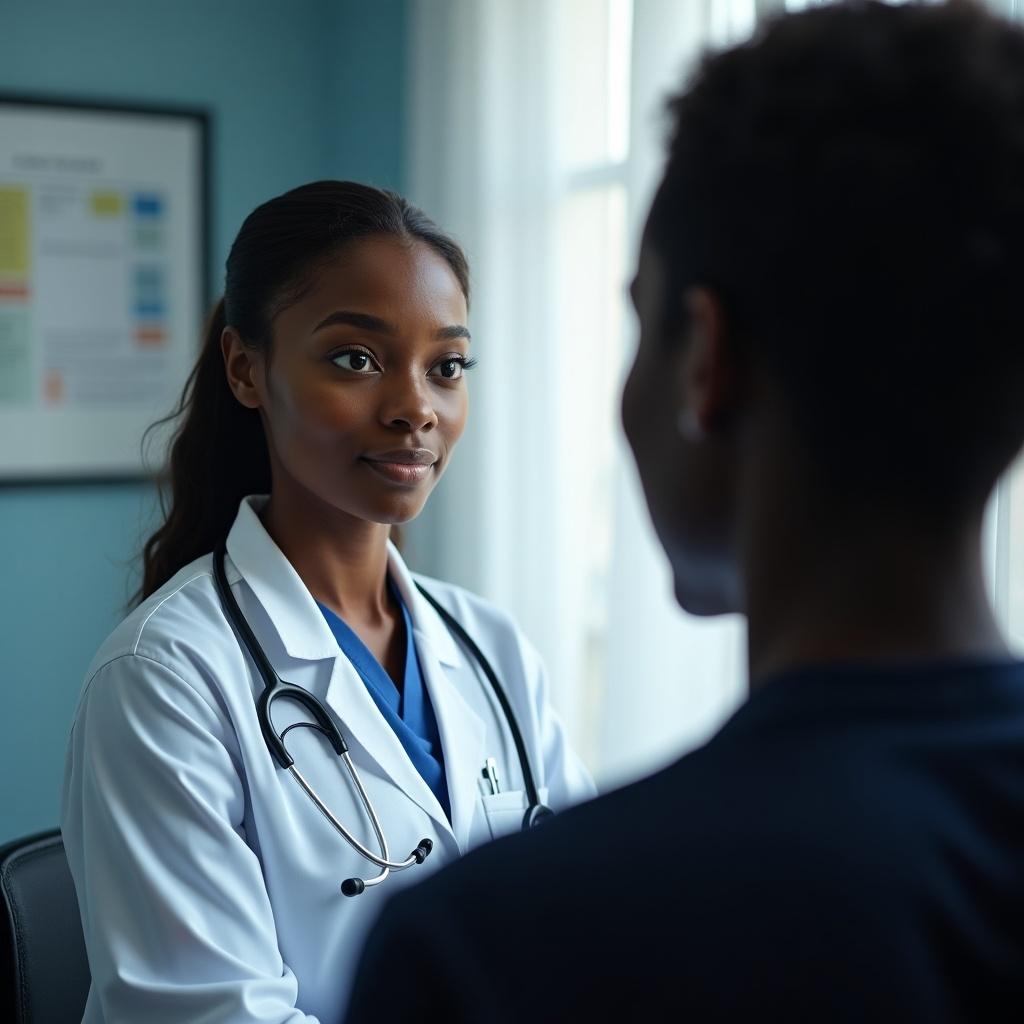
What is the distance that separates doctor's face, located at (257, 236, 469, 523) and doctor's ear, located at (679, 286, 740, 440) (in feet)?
2.54

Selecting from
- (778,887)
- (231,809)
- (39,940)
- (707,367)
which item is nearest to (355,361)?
(231,809)

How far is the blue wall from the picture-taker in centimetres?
279

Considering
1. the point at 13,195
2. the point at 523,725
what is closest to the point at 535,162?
the point at 13,195

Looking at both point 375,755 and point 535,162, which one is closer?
point 375,755

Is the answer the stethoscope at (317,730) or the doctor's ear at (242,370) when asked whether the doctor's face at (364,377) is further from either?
the stethoscope at (317,730)

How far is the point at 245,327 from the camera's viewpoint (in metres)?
1.33

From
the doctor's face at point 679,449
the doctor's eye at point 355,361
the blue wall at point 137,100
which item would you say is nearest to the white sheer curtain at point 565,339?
the blue wall at point 137,100

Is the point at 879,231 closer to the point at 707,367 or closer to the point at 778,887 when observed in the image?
the point at 707,367

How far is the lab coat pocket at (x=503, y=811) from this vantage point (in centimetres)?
126

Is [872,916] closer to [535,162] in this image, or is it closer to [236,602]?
[236,602]

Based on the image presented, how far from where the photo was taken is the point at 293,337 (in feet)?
4.21

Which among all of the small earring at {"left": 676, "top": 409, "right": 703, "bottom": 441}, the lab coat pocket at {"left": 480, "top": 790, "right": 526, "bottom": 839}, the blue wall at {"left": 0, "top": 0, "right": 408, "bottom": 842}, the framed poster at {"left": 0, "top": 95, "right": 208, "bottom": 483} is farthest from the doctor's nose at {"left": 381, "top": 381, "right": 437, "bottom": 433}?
the framed poster at {"left": 0, "top": 95, "right": 208, "bottom": 483}

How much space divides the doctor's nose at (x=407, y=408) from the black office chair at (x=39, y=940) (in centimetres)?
61

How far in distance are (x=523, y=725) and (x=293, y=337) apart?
0.52 m
